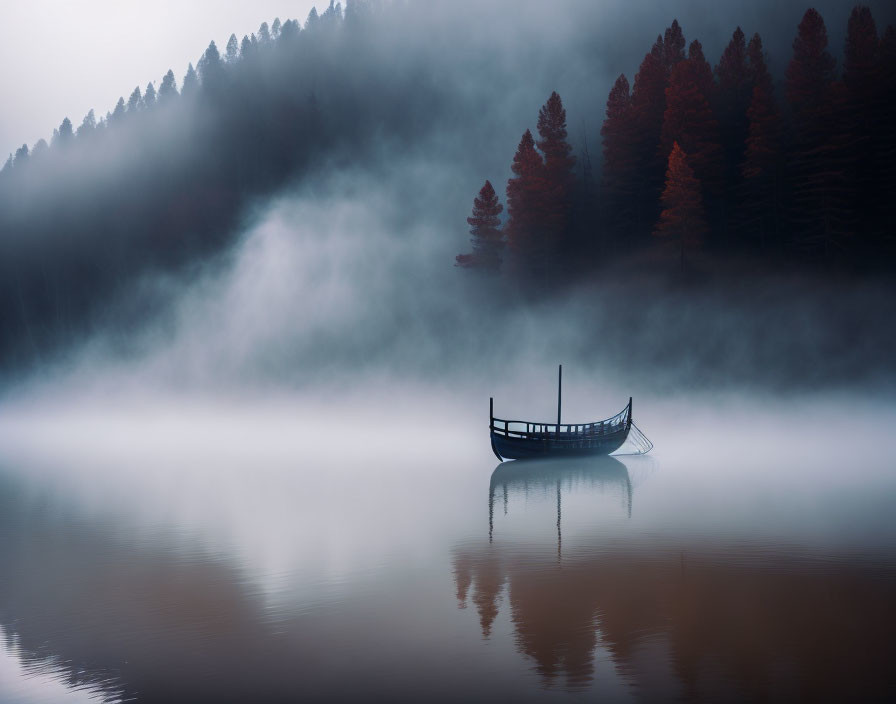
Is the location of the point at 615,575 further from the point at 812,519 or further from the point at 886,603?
the point at 812,519

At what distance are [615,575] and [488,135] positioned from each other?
429ft

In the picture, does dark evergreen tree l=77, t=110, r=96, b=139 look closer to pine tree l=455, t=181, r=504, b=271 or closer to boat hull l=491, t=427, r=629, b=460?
pine tree l=455, t=181, r=504, b=271

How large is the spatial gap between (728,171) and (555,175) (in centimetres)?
1880

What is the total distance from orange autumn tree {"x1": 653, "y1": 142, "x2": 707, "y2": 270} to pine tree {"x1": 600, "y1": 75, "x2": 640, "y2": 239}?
1105cm

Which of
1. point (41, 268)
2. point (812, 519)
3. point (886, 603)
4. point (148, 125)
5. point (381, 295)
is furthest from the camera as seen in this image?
point (148, 125)

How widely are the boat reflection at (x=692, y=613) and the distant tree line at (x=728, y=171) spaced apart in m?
57.8

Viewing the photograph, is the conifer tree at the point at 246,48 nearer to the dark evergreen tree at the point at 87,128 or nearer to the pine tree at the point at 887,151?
the dark evergreen tree at the point at 87,128

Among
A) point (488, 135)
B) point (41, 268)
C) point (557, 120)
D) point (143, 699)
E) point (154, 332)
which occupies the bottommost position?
point (143, 699)

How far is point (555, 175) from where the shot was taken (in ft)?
290

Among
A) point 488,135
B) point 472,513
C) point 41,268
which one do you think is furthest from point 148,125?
point 472,513

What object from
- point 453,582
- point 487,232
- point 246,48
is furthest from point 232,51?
point 453,582

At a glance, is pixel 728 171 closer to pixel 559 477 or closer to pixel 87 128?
pixel 559 477

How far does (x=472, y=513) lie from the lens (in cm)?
3111

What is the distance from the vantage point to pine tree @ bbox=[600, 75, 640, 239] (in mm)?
88000
